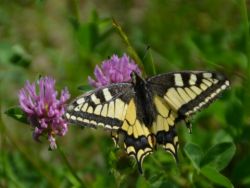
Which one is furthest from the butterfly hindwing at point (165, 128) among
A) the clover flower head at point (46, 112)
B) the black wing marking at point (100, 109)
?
the clover flower head at point (46, 112)

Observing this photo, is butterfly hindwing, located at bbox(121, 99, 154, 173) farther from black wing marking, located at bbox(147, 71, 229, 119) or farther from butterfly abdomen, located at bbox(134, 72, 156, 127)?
black wing marking, located at bbox(147, 71, 229, 119)

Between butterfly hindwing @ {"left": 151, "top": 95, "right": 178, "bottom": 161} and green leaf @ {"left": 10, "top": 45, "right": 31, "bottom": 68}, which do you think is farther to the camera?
green leaf @ {"left": 10, "top": 45, "right": 31, "bottom": 68}

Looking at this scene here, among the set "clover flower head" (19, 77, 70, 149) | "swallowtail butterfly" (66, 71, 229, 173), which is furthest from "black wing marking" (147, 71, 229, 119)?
"clover flower head" (19, 77, 70, 149)

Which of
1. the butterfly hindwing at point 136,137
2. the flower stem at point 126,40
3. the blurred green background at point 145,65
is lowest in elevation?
the blurred green background at point 145,65

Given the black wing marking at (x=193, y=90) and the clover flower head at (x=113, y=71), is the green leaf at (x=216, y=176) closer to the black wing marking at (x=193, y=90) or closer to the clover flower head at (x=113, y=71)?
the black wing marking at (x=193, y=90)

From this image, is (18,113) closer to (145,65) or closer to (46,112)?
(46,112)

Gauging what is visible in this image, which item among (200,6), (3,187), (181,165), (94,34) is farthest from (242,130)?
(200,6)
